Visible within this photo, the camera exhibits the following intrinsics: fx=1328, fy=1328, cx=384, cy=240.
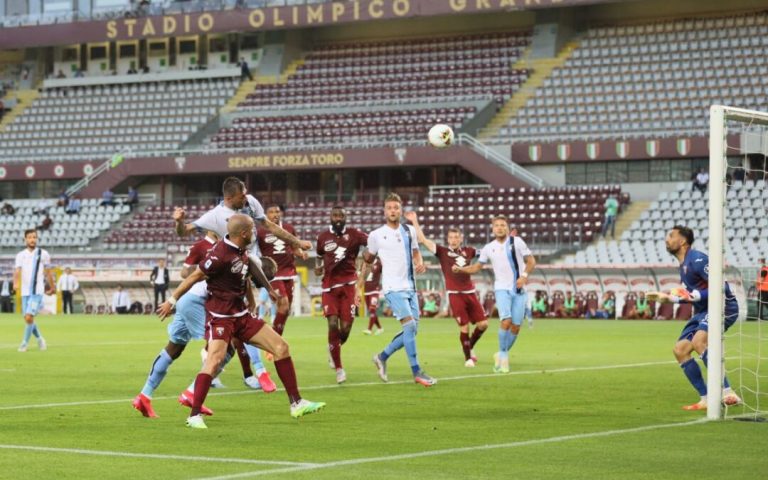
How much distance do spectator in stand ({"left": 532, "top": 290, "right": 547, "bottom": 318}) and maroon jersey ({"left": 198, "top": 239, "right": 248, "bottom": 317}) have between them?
3215cm

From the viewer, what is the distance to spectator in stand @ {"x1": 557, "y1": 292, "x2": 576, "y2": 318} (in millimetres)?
43469

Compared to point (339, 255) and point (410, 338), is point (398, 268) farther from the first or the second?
point (339, 255)

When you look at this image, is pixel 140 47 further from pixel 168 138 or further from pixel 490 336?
pixel 490 336

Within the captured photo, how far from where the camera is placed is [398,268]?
17.2 m

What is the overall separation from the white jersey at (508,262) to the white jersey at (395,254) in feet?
8.95

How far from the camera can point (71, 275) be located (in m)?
50.3

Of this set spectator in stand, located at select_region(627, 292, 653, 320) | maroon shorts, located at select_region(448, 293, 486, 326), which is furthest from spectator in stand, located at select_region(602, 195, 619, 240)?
maroon shorts, located at select_region(448, 293, 486, 326)

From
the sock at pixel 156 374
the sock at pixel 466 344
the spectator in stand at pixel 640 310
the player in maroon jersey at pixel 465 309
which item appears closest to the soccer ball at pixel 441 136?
the player in maroon jersey at pixel 465 309

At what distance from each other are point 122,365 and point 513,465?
12.3 metres

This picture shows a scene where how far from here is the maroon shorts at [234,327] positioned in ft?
40.1

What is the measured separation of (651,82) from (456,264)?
3576cm

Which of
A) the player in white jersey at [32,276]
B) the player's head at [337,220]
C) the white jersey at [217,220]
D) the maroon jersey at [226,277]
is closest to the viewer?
the maroon jersey at [226,277]

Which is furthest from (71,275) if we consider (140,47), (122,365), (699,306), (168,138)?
(699,306)

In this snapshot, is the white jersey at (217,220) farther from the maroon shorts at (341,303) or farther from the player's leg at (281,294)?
the maroon shorts at (341,303)
